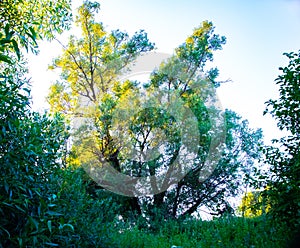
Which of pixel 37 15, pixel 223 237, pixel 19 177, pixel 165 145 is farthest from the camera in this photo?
pixel 165 145

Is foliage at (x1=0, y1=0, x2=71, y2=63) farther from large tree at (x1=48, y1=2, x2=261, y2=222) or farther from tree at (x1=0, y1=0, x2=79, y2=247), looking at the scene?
large tree at (x1=48, y1=2, x2=261, y2=222)

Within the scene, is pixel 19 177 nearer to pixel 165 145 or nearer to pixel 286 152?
pixel 286 152

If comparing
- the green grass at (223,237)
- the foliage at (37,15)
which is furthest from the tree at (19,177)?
the green grass at (223,237)

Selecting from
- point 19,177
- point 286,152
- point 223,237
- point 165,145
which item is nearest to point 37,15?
point 19,177

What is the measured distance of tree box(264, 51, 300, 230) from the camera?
4.26 m

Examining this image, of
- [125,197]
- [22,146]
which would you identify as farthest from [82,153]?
[22,146]

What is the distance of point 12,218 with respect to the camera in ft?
7.80

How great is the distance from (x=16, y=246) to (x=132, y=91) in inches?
395

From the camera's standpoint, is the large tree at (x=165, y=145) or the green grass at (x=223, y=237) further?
the large tree at (x=165, y=145)

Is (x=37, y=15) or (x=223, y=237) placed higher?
(x=37, y=15)

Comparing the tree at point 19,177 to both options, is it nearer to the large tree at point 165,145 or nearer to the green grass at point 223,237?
the green grass at point 223,237

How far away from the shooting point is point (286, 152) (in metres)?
4.75

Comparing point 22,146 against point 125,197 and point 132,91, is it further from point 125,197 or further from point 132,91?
point 132,91

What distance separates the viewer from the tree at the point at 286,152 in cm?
426
